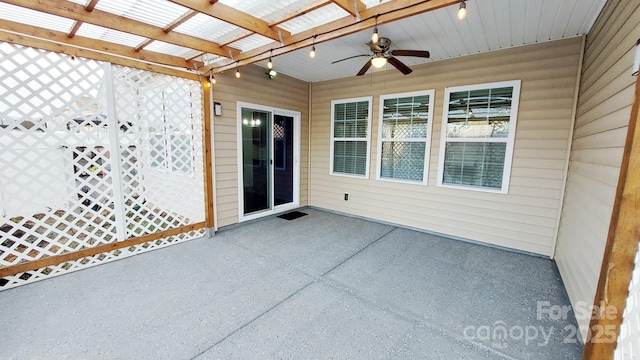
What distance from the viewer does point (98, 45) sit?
2.80 m

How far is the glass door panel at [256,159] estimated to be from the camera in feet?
14.8

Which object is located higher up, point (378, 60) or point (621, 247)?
point (378, 60)

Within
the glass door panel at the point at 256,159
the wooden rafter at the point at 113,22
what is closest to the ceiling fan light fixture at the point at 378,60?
the wooden rafter at the point at 113,22

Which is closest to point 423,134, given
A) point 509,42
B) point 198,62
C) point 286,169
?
point 509,42

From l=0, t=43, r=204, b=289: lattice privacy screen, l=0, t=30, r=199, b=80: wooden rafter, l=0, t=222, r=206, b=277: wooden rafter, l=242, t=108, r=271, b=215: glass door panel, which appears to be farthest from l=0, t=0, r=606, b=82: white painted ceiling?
l=0, t=222, r=206, b=277: wooden rafter

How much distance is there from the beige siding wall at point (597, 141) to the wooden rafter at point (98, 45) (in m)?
4.37

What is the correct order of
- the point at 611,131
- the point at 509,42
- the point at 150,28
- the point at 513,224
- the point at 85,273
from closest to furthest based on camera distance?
the point at 611,131 < the point at 150,28 < the point at 85,273 < the point at 509,42 < the point at 513,224

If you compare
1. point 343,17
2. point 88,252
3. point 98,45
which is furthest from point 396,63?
point 88,252

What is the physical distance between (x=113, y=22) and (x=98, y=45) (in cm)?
70

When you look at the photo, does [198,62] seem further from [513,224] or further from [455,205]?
[513,224]

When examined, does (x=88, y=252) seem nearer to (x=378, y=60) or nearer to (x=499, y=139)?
(x=378, y=60)

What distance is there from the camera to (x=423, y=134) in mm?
4176

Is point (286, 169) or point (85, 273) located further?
point (286, 169)

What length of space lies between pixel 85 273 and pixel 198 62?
292 cm
